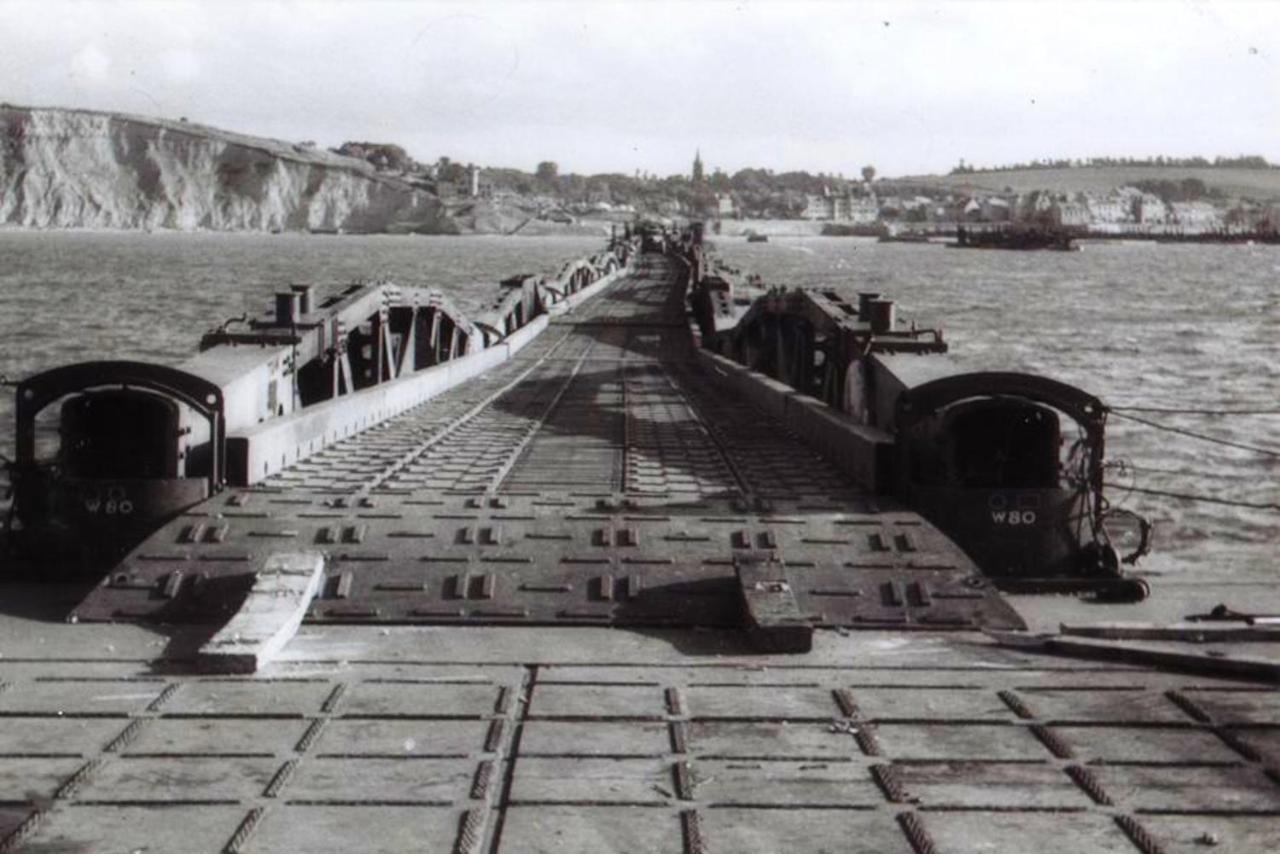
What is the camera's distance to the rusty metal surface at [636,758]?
778cm

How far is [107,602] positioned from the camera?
12.1 metres

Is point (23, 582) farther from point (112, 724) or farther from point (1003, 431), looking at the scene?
point (1003, 431)

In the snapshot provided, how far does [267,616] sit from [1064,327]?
70.9 meters

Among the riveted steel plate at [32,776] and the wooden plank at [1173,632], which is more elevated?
the wooden plank at [1173,632]

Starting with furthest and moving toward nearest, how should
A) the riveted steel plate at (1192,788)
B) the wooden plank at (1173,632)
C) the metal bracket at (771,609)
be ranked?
the wooden plank at (1173,632)
the metal bracket at (771,609)
the riveted steel plate at (1192,788)

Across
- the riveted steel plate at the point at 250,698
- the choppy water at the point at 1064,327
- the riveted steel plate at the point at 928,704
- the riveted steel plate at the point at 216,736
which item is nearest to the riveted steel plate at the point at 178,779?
the riveted steel plate at the point at 216,736

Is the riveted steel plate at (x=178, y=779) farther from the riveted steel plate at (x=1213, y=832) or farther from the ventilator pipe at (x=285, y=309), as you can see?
the ventilator pipe at (x=285, y=309)

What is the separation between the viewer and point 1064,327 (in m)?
78.5

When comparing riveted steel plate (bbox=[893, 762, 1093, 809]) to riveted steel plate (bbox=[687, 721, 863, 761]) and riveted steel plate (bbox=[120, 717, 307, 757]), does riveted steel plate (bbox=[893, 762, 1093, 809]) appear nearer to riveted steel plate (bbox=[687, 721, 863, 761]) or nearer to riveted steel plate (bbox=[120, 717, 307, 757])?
riveted steel plate (bbox=[687, 721, 863, 761])

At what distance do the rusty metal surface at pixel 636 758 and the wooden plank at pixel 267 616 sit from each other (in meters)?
0.19

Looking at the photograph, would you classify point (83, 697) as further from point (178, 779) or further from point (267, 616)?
point (178, 779)

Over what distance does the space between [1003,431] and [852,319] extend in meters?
6.39

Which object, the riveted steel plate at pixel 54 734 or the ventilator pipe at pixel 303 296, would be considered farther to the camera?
the ventilator pipe at pixel 303 296

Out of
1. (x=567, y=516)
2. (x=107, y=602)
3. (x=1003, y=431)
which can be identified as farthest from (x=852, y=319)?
(x=107, y=602)
